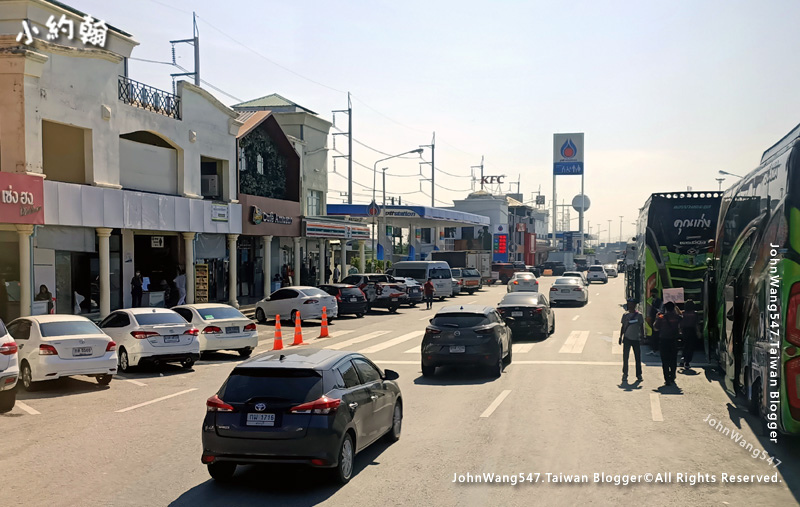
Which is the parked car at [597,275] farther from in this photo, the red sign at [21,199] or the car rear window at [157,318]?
the car rear window at [157,318]

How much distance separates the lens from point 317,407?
846 cm

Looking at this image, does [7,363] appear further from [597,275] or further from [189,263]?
[597,275]

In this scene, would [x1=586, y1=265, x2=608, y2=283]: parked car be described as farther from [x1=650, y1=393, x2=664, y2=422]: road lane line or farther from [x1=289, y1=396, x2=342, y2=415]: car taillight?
[x1=289, y1=396, x2=342, y2=415]: car taillight

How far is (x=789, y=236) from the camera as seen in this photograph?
9430 millimetres

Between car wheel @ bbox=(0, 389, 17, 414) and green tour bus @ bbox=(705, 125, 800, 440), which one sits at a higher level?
green tour bus @ bbox=(705, 125, 800, 440)

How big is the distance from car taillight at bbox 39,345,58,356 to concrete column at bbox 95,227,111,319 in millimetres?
11393

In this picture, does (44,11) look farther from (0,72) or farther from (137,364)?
(137,364)

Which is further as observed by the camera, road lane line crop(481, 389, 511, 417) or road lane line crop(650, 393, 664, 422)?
road lane line crop(481, 389, 511, 417)

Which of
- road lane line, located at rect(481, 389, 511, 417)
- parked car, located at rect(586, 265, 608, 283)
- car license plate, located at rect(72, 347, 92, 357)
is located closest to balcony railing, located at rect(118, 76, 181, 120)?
car license plate, located at rect(72, 347, 92, 357)

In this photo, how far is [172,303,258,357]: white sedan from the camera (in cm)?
2048

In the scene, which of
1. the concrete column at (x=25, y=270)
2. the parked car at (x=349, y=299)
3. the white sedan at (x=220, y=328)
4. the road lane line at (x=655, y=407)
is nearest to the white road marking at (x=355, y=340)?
the white sedan at (x=220, y=328)

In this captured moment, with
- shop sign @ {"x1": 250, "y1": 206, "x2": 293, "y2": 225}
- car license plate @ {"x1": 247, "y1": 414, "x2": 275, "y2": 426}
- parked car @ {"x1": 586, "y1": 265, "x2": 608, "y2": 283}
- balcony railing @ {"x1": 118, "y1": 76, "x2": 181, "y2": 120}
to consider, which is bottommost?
parked car @ {"x1": 586, "y1": 265, "x2": 608, "y2": 283}

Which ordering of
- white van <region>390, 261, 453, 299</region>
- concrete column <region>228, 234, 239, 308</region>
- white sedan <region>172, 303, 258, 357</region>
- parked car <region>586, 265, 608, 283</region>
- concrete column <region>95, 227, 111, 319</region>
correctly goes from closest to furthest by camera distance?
white sedan <region>172, 303, 258, 357</region>, concrete column <region>95, 227, 111, 319</region>, concrete column <region>228, 234, 239, 308</region>, white van <region>390, 261, 453, 299</region>, parked car <region>586, 265, 608, 283</region>

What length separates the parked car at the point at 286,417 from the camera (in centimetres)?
833
